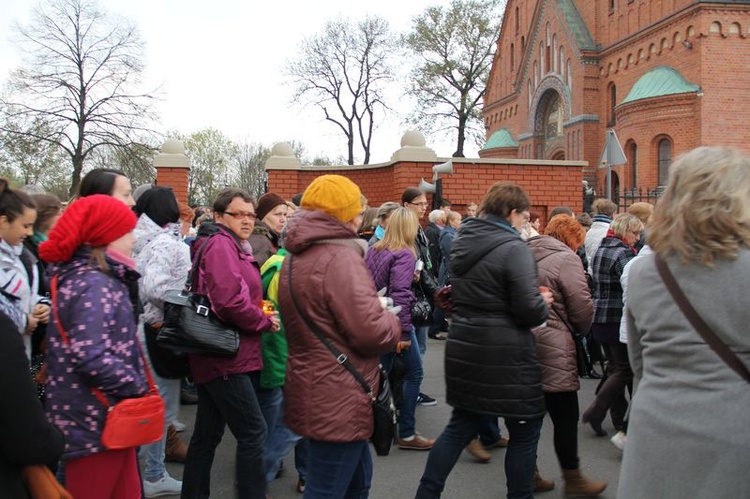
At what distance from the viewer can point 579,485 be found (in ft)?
14.3

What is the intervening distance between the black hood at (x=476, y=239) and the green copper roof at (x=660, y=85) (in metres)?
25.6

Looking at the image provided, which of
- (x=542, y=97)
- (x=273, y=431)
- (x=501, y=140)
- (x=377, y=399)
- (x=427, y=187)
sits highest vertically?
(x=542, y=97)

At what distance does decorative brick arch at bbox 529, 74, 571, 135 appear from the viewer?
3612cm

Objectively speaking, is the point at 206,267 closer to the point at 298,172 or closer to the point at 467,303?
the point at 467,303

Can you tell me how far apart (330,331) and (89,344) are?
98 centimetres

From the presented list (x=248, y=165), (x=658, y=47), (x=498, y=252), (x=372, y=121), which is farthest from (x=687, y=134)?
(x=248, y=165)

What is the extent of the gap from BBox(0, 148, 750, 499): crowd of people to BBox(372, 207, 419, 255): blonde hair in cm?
3

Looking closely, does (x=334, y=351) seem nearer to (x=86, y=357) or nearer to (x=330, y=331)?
(x=330, y=331)

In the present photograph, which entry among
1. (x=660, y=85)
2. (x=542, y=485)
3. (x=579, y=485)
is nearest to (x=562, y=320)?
(x=579, y=485)

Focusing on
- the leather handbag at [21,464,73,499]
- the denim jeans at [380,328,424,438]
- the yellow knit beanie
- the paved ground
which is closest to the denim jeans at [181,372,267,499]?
the paved ground

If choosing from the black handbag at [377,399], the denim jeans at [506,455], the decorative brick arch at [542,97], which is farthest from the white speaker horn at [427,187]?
the decorative brick arch at [542,97]

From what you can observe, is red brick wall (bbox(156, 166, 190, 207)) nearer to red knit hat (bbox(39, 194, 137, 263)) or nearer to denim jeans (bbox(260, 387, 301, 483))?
denim jeans (bbox(260, 387, 301, 483))

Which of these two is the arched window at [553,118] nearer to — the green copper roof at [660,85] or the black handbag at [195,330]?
the green copper roof at [660,85]

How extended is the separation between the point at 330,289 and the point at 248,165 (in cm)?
5506
